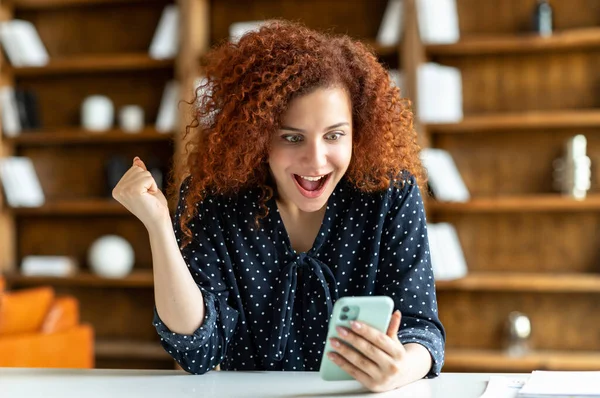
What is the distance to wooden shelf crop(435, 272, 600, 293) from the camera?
10.9 ft

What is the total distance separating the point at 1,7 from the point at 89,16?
45 centimetres

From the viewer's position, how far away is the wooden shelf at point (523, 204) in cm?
333

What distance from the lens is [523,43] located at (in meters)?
3.37

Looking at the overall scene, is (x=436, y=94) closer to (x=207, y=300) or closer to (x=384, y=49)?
(x=384, y=49)

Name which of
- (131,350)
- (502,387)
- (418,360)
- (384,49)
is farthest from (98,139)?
(502,387)

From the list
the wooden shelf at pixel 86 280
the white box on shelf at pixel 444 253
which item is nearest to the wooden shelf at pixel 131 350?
the wooden shelf at pixel 86 280

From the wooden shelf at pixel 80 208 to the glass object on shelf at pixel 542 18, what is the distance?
2122 millimetres

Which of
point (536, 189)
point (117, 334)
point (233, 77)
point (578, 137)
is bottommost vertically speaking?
point (117, 334)

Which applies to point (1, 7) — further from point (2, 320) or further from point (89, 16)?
point (2, 320)

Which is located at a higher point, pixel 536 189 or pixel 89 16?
pixel 89 16

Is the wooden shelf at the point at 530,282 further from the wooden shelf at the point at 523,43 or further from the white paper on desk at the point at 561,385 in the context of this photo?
the white paper on desk at the point at 561,385

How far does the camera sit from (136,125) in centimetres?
394

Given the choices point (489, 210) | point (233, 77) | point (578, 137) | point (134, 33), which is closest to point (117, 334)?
point (134, 33)

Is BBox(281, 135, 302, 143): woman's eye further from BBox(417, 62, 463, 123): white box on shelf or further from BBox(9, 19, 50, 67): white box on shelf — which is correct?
BBox(9, 19, 50, 67): white box on shelf
